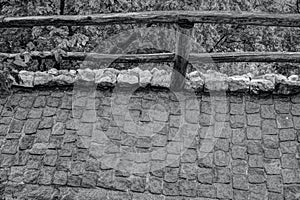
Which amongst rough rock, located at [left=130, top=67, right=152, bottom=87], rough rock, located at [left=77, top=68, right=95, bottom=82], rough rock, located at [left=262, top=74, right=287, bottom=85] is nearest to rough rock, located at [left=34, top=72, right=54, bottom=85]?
rough rock, located at [left=77, top=68, right=95, bottom=82]

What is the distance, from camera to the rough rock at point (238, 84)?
4453 millimetres

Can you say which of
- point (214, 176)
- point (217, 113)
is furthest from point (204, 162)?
point (217, 113)

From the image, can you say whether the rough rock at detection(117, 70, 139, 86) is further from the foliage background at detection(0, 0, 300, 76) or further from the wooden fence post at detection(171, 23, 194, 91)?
the foliage background at detection(0, 0, 300, 76)

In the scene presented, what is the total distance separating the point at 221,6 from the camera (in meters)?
7.43

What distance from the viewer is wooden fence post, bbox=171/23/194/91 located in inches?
162

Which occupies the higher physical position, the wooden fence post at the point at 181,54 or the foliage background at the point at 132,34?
the foliage background at the point at 132,34

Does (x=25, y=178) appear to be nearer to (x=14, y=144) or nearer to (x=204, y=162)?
(x=14, y=144)

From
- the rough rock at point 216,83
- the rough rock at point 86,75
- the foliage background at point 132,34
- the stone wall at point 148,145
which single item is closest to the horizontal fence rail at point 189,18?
the rough rock at point 86,75

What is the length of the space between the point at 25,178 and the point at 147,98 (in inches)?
62.5

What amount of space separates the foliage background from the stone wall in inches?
53.6

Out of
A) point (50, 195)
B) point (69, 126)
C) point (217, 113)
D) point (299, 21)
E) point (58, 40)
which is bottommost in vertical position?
point (50, 195)

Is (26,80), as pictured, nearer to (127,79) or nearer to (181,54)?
(127,79)

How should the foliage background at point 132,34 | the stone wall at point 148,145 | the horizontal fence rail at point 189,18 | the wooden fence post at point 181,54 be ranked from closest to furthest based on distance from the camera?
the stone wall at point 148,145
the horizontal fence rail at point 189,18
the wooden fence post at point 181,54
the foliage background at point 132,34

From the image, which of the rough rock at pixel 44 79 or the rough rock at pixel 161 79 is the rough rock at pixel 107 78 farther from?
the rough rock at pixel 44 79
